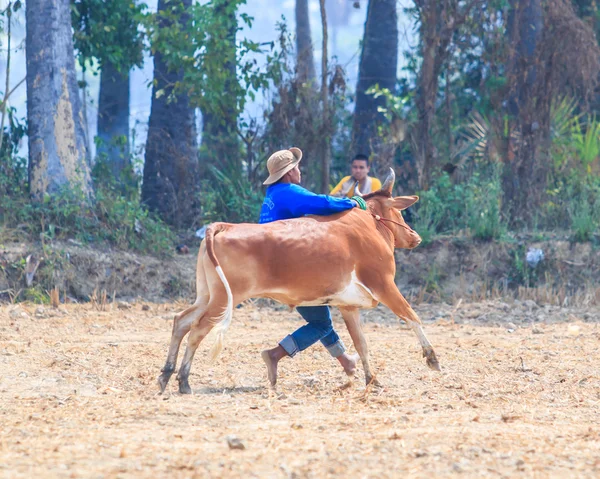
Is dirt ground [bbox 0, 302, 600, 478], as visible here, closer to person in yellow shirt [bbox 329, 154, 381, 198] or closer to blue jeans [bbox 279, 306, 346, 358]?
blue jeans [bbox 279, 306, 346, 358]

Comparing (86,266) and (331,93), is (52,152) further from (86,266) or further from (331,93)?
(331,93)

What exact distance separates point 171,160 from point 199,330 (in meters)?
7.40

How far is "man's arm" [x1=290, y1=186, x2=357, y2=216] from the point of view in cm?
693

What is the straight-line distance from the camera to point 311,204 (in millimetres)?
6953

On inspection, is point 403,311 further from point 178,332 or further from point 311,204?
point 178,332

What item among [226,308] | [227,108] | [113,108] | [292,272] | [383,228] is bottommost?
[226,308]

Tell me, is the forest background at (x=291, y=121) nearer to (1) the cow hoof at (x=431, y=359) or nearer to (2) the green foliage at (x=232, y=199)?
(2) the green foliage at (x=232, y=199)

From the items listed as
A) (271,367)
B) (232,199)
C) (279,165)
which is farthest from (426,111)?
(271,367)

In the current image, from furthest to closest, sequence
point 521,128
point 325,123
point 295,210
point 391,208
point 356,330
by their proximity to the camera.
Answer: point 521,128
point 325,123
point 391,208
point 356,330
point 295,210

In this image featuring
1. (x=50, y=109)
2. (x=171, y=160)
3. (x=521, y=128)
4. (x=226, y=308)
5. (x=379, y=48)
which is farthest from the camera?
(x=379, y=48)

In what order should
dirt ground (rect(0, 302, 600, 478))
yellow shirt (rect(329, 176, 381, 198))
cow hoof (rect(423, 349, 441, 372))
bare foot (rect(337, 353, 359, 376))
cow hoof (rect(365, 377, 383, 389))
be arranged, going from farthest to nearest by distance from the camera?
yellow shirt (rect(329, 176, 381, 198)), bare foot (rect(337, 353, 359, 376)), cow hoof (rect(423, 349, 441, 372)), cow hoof (rect(365, 377, 383, 389)), dirt ground (rect(0, 302, 600, 478))

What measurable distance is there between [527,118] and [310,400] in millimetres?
8096

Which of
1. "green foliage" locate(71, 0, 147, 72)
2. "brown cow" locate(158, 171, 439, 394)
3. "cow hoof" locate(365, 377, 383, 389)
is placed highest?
"green foliage" locate(71, 0, 147, 72)

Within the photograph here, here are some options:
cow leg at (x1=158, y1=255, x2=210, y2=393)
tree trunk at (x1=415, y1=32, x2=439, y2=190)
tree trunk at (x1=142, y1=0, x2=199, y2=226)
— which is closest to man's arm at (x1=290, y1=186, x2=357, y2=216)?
cow leg at (x1=158, y1=255, x2=210, y2=393)
